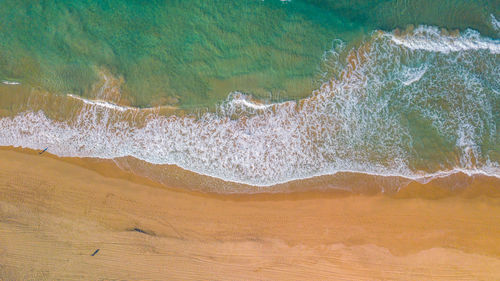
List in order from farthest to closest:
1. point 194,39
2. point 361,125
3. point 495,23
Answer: point 194,39
point 495,23
point 361,125

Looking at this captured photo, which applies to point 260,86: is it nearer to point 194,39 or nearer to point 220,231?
point 194,39

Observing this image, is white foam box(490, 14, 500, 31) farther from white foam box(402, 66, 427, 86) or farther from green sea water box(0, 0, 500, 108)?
white foam box(402, 66, 427, 86)

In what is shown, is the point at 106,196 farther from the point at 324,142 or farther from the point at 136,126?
the point at 324,142

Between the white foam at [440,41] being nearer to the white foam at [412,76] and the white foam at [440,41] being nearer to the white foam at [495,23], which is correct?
the white foam at [495,23]

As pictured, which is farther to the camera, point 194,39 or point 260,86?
point 194,39

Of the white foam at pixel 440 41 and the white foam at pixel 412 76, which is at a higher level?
the white foam at pixel 440 41

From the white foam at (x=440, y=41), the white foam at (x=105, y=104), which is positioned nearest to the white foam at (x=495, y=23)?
the white foam at (x=440, y=41)

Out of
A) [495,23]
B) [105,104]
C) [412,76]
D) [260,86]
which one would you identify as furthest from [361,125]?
[105,104]
